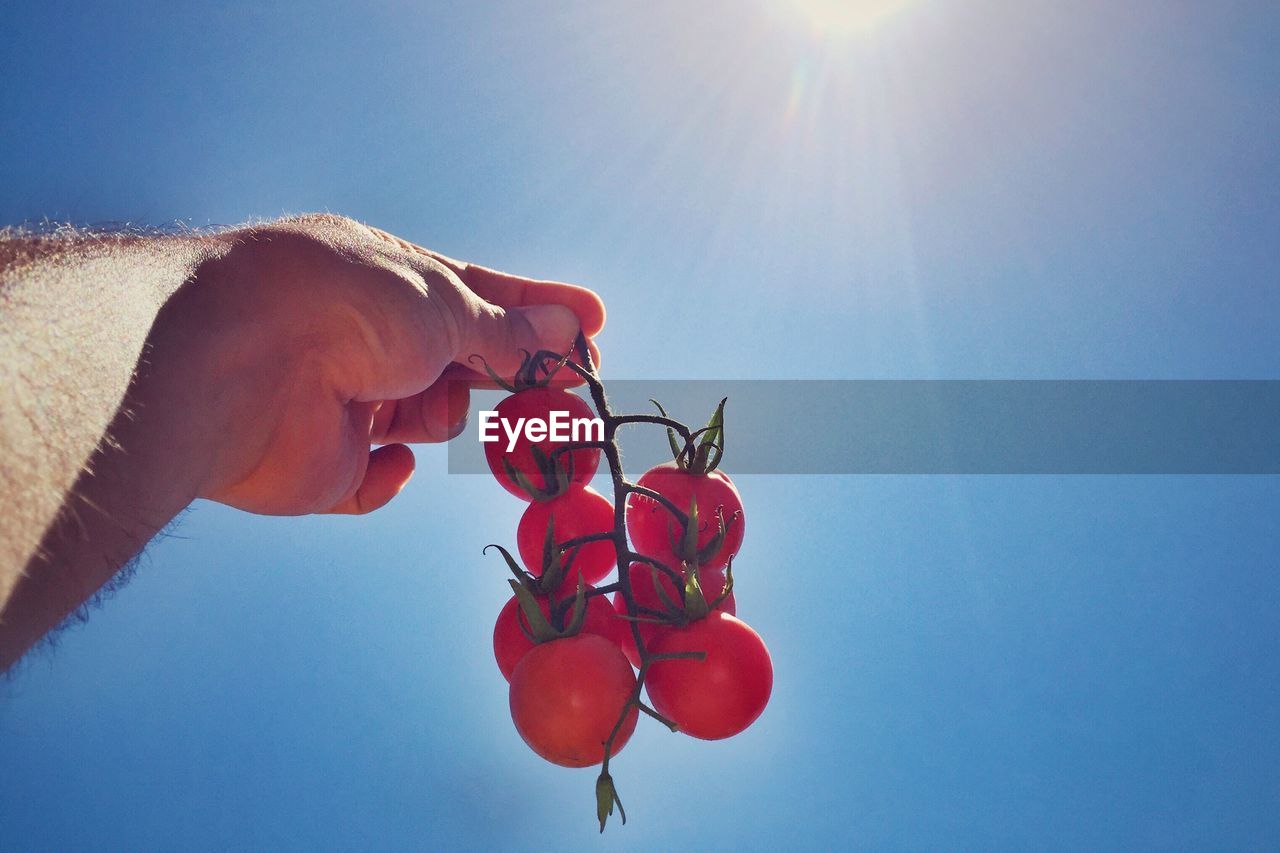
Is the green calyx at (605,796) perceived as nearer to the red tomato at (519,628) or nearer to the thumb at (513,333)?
the red tomato at (519,628)

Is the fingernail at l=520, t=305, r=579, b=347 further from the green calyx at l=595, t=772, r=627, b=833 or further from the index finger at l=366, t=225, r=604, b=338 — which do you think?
the green calyx at l=595, t=772, r=627, b=833

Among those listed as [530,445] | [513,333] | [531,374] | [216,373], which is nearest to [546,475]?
[530,445]

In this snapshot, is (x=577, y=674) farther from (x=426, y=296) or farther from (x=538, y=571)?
(x=426, y=296)

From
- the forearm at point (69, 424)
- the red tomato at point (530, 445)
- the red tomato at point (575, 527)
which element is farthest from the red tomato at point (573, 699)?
the forearm at point (69, 424)

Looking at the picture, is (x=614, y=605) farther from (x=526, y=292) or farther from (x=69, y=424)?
(x=526, y=292)

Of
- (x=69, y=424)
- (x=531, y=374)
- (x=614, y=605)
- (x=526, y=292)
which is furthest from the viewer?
(x=526, y=292)
